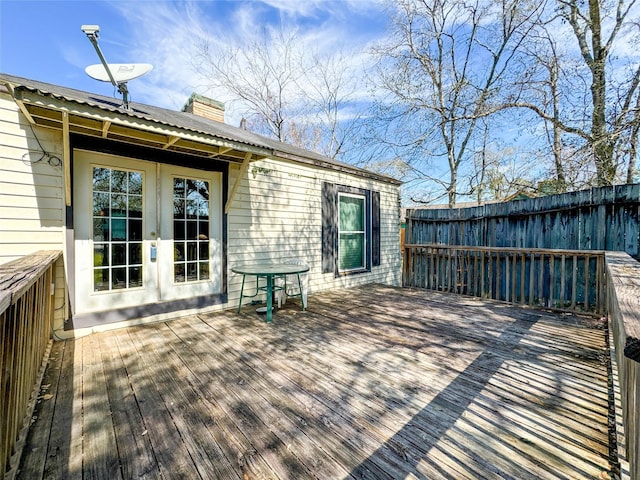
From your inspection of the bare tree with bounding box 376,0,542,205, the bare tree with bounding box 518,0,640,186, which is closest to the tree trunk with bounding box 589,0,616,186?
the bare tree with bounding box 518,0,640,186

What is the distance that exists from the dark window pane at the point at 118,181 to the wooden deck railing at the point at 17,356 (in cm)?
158

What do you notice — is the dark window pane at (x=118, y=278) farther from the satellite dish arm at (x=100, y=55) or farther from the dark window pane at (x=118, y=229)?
the satellite dish arm at (x=100, y=55)

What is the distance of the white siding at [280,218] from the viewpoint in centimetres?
467

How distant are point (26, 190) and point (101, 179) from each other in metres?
0.67

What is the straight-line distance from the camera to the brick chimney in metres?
6.34

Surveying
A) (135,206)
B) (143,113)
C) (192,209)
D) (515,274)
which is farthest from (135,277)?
(515,274)

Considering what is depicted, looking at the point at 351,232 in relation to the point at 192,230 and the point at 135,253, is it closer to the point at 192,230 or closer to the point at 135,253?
the point at 192,230

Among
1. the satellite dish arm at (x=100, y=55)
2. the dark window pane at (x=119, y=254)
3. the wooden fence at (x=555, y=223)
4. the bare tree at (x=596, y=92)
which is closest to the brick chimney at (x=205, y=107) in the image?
the satellite dish arm at (x=100, y=55)

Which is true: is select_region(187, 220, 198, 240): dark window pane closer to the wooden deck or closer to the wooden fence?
the wooden deck

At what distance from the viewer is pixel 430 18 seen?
400 inches

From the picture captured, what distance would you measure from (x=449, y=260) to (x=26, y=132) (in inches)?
254

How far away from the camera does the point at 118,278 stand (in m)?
3.60

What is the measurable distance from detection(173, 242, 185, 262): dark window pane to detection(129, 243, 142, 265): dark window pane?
1.34 feet

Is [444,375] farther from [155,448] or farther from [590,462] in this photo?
[155,448]
